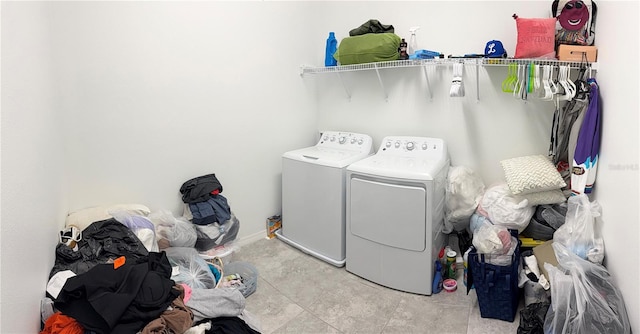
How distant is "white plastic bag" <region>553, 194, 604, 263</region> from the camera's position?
5.17ft

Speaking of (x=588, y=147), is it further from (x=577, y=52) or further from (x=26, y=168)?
(x=26, y=168)

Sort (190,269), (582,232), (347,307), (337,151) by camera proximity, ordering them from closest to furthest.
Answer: (582,232)
(190,269)
(347,307)
(337,151)

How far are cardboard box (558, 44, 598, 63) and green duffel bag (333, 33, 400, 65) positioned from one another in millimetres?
1038

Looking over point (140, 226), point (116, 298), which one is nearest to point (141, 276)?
point (116, 298)

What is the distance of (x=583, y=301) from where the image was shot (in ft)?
4.43

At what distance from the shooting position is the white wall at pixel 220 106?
1.25 metres

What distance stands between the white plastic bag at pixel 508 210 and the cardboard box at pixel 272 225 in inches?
69.0

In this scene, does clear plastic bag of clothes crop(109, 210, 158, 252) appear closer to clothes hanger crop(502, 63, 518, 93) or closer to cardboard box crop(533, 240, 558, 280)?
cardboard box crop(533, 240, 558, 280)

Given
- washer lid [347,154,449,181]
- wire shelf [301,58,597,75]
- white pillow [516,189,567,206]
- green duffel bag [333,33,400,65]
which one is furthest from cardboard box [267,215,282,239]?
white pillow [516,189,567,206]

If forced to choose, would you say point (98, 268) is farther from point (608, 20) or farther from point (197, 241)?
point (608, 20)

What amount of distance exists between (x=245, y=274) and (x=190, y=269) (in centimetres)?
50

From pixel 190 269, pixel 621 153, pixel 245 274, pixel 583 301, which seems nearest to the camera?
pixel 583 301

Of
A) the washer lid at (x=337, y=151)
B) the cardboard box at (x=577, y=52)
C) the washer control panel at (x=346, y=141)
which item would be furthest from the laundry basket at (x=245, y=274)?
the cardboard box at (x=577, y=52)

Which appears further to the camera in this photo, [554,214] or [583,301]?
[554,214]
